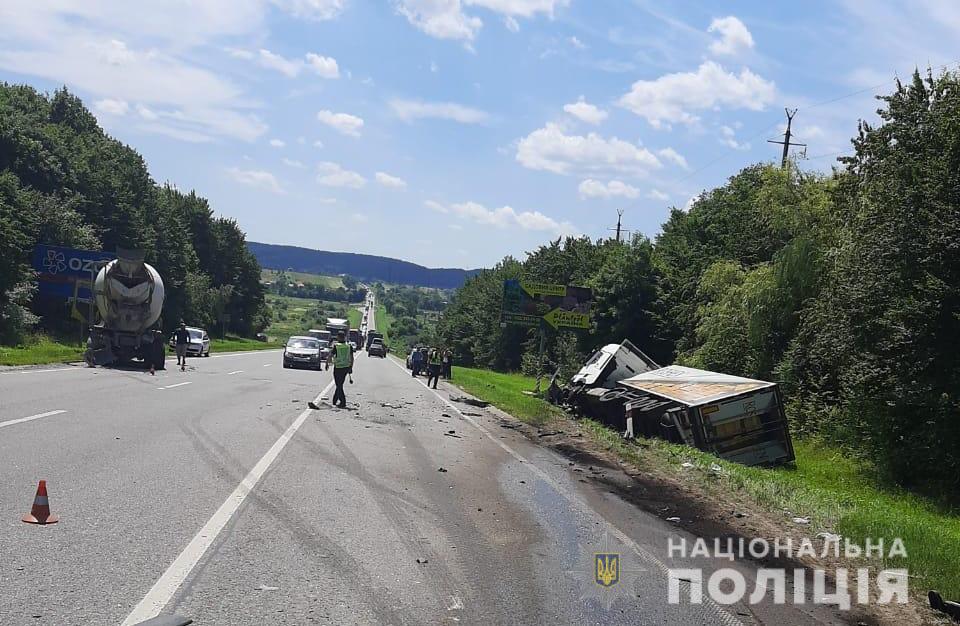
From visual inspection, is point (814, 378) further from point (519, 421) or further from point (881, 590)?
point (881, 590)

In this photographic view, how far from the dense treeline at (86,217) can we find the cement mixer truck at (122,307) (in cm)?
1184

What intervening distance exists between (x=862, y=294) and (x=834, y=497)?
652 cm

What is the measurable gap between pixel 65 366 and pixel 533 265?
227 ft

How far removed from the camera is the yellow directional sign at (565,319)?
3669cm

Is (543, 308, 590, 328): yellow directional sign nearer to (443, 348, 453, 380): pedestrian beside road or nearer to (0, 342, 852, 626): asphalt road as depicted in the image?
(443, 348, 453, 380): pedestrian beside road

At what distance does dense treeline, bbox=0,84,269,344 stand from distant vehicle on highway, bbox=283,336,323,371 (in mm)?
11728

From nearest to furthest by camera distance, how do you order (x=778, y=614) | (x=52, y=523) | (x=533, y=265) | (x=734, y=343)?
(x=778, y=614)
(x=52, y=523)
(x=734, y=343)
(x=533, y=265)

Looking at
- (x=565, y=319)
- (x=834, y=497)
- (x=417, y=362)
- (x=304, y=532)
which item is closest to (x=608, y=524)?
(x=304, y=532)

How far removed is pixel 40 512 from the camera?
7.27 meters

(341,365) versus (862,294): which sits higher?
(862,294)

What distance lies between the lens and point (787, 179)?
1264 inches

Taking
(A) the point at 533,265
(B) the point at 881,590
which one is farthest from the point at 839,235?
(A) the point at 533,265

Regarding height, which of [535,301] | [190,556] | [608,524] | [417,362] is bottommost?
[417,362]

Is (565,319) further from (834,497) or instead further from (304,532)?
(304,532)
